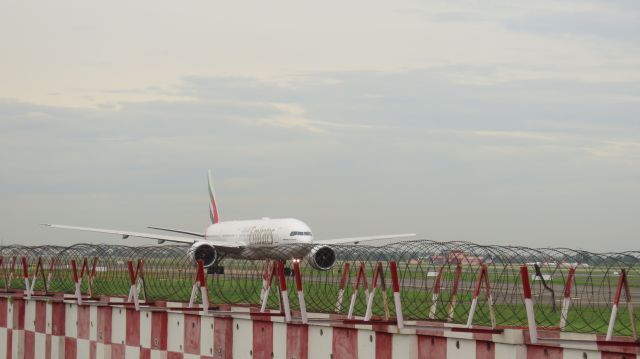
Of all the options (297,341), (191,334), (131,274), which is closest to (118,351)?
(131,274)

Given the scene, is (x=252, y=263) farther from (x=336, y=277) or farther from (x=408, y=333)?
(x=408, y=333)

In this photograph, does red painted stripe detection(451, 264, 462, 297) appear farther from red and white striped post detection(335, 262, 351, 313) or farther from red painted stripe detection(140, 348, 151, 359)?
red painted stripe detection(140, 348, 151, 359)

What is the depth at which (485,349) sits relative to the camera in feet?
37.7

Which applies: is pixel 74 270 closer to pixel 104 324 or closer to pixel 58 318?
pixel 58 318

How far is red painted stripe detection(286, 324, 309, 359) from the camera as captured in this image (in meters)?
14.3

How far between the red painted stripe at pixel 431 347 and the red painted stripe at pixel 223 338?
398 centimetres

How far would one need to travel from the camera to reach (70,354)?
2012 cm

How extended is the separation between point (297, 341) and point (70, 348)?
685cm

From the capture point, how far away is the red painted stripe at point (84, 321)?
19.7m

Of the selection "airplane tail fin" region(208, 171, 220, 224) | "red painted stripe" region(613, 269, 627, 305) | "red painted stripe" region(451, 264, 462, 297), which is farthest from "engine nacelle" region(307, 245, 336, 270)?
"airplane tail fin" region(208, 171, 220, 224)

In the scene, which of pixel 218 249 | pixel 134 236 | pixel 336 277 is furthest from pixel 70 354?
pixel 134 236

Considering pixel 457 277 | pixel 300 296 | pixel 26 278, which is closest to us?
pixel 300 296

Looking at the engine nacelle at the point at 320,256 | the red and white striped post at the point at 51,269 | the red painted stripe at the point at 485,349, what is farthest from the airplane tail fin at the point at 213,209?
the red painted stripe at the point at 485,349

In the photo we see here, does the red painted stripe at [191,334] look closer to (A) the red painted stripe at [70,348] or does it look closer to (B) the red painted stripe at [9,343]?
(A) the red painted stripe at [70,348]
